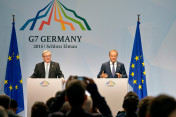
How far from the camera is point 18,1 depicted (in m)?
8.35

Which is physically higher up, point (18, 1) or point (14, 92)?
point (18, 1)

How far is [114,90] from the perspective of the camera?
18.3 feet

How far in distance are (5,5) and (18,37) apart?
1009 mm

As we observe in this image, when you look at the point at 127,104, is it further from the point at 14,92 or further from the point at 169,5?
the point at 169,5

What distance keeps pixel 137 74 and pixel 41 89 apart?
261 centimetres

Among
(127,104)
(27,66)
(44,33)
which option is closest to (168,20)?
(44,33)

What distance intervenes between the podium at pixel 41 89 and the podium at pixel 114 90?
0.82 m

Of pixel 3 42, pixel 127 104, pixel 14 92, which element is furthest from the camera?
pixel 3 42

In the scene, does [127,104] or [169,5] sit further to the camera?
[169,5]

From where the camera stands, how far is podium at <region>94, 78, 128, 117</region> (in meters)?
Result: 5.54

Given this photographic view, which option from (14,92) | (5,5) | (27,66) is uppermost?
(5,5)

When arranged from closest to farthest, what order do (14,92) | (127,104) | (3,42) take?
(127,104) → (14,92) → (3,42)

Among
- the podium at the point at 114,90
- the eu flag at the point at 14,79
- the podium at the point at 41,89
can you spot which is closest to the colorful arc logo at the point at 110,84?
the podium at the point at 114,90

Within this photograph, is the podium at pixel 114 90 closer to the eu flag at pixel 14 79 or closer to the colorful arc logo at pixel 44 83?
the colorful arc logo at pixel 44 83
